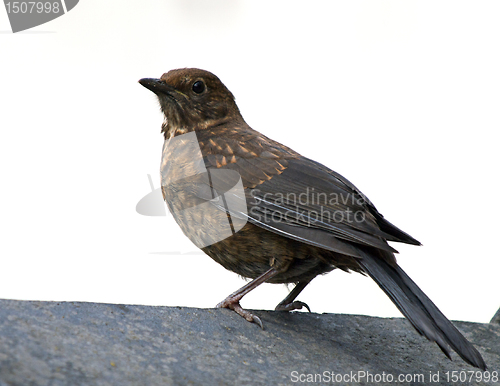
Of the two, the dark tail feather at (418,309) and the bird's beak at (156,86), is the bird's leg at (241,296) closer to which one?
the dark tail feather at (418,309)

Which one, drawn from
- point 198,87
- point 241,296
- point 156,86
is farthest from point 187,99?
point 241,296

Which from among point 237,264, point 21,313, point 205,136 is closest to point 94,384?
point 21,313

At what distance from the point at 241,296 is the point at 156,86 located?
60.4 inches

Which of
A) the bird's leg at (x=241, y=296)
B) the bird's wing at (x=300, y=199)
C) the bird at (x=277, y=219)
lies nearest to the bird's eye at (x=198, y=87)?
the bird at (x=277, y=219)

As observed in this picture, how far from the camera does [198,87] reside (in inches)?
146

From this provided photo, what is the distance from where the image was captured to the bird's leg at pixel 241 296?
269 cm

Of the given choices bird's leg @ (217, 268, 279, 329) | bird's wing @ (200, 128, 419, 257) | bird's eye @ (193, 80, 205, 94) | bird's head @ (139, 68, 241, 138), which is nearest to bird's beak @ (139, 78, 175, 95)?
bird's head @ (139, 68, 241, 138)

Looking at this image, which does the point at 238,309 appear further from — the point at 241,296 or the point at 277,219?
the point at 277,219

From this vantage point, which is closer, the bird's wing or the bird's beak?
the bird's wing

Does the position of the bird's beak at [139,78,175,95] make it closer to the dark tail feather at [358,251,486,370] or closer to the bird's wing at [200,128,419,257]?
the bird's wing at [200,128,419,257]

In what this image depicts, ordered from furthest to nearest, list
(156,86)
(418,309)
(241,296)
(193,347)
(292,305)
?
1. (156,86)
2. (292,305)
3. (241,296)
4. (418,309)
5. (193,347)

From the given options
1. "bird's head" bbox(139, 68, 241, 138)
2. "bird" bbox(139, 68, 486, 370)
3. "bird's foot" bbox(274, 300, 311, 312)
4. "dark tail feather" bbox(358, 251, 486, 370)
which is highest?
"bird's head" bbox(139, 68, 241, 138)

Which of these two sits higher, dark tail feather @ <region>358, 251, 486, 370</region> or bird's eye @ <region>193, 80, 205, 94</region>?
bird's eye @ <region>193, 80, 205, 94</region>

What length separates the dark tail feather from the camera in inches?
92.3
